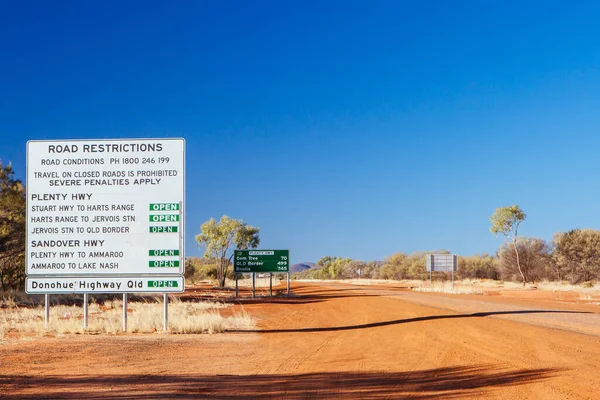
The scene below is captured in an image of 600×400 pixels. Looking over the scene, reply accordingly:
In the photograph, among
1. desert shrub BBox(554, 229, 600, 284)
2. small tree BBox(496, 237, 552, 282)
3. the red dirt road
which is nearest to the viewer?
the red dirt road

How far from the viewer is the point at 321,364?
11164 millimetres

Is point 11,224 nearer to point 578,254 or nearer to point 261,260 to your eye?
point 261,260

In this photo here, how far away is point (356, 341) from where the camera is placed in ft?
49.8

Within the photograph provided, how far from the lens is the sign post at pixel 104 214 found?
17.2 metres

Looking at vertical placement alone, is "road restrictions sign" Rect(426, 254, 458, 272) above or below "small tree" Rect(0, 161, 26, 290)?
below

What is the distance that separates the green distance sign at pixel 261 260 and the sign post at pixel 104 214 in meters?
21.4

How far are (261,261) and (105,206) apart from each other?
22344 mm

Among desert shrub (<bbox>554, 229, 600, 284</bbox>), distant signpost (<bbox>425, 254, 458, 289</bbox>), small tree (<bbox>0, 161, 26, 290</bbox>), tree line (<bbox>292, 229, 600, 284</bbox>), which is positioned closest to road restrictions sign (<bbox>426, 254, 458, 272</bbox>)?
distant signpost (<bbox>425, 254, 458, 289</bbox>)

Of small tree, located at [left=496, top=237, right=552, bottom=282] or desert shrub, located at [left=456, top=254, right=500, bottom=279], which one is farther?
desert shrub, located at [left=456, top=254, right=500, bottom=279]

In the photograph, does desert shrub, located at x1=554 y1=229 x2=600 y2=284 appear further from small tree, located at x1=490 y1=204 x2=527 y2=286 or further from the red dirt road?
the red dirt road

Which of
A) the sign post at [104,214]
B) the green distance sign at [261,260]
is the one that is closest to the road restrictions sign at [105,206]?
the sign post at [104,214]

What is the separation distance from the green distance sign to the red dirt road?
20.2 metres

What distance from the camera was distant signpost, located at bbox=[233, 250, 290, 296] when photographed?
3878 centimetres

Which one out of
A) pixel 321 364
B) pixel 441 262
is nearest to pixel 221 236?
pixel 441 262
